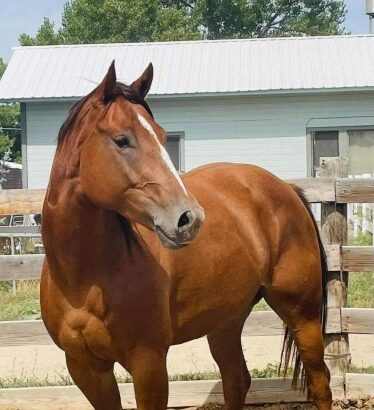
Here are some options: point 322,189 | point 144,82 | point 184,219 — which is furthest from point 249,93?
point 184,219

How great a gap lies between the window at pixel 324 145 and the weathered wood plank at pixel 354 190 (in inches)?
331

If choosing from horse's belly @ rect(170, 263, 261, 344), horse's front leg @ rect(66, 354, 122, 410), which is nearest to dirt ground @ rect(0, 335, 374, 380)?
horse's belly @ rect(170, 263, 261, 344)

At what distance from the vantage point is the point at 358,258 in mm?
4887

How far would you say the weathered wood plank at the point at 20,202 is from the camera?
473 centimetres

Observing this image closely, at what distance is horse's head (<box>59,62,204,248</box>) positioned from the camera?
8.99 ft

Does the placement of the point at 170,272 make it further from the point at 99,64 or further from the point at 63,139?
the point at 99,64

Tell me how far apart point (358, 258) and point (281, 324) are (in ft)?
2.17

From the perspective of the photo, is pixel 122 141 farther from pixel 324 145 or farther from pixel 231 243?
pixel 324 145

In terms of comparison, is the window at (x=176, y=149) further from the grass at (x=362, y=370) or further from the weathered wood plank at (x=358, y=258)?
the weathered wood plank at (x=358, y=258)

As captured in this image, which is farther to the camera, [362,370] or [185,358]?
[185,358]

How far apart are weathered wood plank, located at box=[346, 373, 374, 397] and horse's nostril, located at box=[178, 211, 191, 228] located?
8.86 ft

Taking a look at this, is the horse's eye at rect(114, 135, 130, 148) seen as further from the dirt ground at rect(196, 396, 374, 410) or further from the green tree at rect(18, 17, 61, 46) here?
the green tree at rect(18, 17, 61, 46)

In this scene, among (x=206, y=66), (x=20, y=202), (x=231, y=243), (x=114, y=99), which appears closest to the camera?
(x=114, y=99)

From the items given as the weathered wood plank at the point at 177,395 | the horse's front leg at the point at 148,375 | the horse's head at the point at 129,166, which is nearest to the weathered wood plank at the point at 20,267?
the weathered wood plank at the point at 177,395
